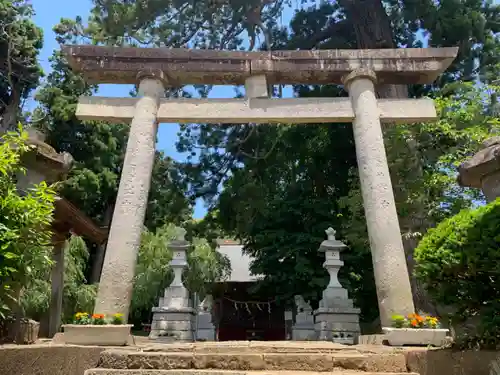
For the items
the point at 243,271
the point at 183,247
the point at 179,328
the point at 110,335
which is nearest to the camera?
the point at 110,335

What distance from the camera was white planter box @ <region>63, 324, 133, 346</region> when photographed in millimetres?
5691

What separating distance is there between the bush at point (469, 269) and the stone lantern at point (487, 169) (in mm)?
1893

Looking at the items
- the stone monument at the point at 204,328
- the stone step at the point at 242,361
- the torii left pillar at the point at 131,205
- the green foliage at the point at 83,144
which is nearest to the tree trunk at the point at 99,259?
the green foliage at the point at 83,144

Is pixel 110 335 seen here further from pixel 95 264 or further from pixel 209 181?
pixel 95 264

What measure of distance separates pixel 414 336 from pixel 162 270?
11.5 metres

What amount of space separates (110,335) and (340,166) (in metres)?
10.0

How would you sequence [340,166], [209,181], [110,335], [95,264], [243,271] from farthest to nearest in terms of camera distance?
[243,271], [95,264], [209,181], [340,166], [110,335]

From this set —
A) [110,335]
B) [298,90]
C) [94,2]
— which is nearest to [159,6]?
[94,2]

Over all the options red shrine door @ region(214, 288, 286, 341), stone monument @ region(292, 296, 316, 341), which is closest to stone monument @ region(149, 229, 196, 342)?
stone monument @ region(292, 296, 316, 341)

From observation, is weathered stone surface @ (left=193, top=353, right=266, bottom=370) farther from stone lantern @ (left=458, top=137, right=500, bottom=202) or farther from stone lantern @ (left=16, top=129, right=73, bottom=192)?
stone lantern @ (left=458, top=137, right=500, bottom=202)

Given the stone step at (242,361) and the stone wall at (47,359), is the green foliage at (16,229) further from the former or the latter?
the stone step at (242,361)

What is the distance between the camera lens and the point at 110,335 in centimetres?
579

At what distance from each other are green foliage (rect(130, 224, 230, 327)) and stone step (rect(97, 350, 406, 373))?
37.7 ft

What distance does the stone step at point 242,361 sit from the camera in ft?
11.8
